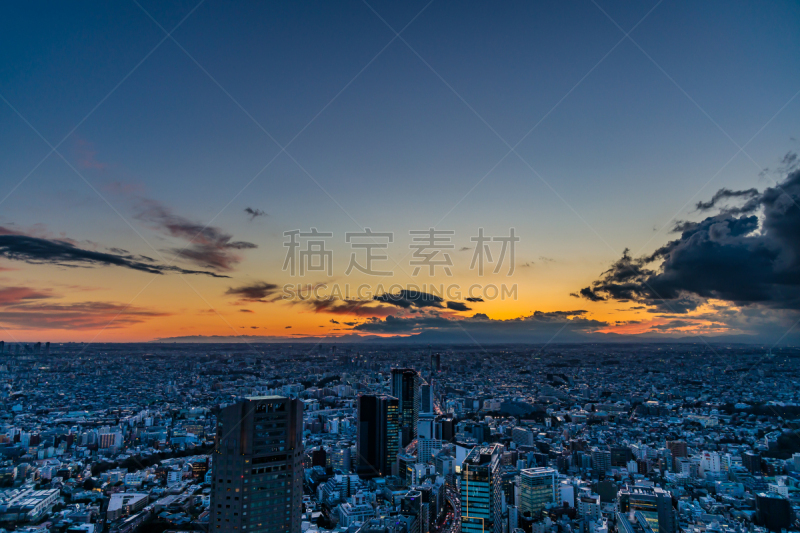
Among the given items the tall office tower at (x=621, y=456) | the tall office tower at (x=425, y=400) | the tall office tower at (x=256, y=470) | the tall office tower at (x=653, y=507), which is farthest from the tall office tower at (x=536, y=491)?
the tall office tower at (x=425, y=400)

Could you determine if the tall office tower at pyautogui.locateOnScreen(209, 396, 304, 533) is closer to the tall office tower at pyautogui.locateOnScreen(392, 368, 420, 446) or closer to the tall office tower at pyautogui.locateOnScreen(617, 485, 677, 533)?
the tall office tower at pyautogui.locateOnScreen(617, 485, 677, 533)

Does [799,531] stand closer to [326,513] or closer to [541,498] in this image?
[541,498]

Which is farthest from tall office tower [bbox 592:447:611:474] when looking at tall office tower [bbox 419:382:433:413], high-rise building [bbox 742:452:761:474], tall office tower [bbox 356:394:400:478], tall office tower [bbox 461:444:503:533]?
tall office tower [bbox 419:382:433:413]

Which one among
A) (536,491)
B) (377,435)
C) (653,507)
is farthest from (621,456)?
(377,435)

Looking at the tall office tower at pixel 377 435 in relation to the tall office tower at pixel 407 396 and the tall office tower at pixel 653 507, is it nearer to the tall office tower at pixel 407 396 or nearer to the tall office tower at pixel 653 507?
the tall office tower at pixel 407 396

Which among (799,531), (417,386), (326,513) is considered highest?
(417,386)

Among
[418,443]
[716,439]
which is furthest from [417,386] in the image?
[716,439]

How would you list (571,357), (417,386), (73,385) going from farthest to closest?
1. (571,357)
2. (417,386)
3. (73,385)
